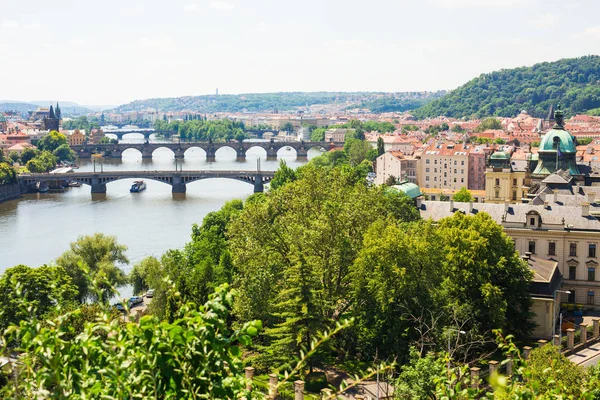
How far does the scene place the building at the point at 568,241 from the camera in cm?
3391

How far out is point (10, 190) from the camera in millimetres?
Answer: 75875

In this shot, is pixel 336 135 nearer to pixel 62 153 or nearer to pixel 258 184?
pixel 62 153

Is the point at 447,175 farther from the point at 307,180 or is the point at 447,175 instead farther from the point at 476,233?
the point at 476,233

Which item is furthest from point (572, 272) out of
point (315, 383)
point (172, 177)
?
point (172, 177)

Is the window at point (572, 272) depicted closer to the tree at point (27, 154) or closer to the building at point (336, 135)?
the tree at point (27, 154)

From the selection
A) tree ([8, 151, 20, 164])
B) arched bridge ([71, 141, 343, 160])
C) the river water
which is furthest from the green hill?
tree ([8, 151, 20, 164])

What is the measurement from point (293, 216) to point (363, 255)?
5.58 m

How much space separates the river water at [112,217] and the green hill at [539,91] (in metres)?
107

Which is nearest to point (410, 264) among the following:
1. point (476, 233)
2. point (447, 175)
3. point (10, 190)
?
point (476, 233)

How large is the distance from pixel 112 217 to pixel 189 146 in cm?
6153

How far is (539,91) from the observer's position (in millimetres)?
187500

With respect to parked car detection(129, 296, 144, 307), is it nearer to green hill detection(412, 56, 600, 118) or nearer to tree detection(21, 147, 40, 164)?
tree detection(21, 147, 40, 164)

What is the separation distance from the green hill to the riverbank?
12547 centimetres

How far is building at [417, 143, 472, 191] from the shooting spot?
7162cm
